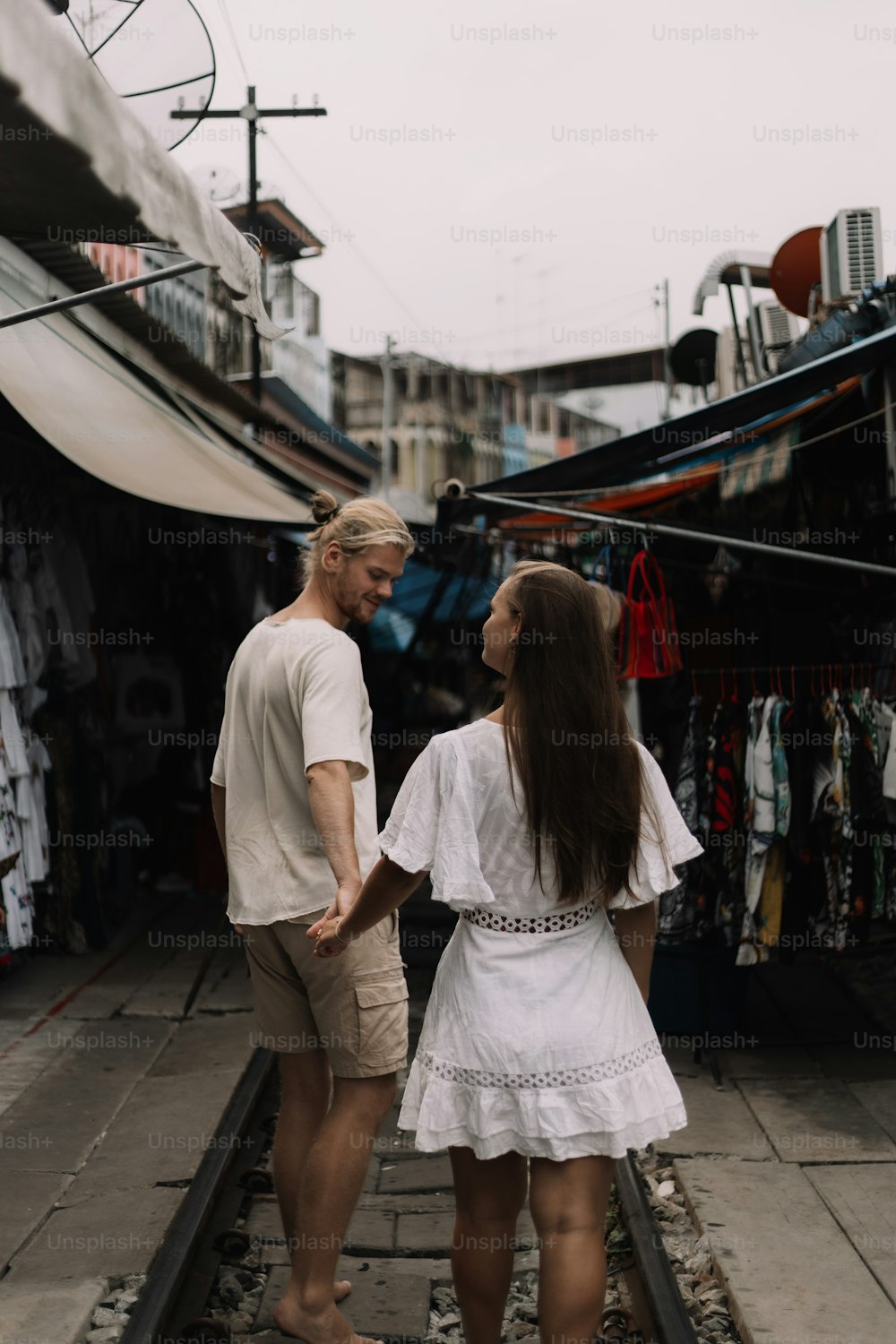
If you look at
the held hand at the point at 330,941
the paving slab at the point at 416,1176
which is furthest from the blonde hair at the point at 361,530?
the paving slab at the point at 416,1176

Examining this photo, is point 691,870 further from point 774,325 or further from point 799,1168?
point 774,325

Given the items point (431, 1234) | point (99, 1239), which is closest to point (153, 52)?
point (99, 1239)

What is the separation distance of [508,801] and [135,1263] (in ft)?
6.97

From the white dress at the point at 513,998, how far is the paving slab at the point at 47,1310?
4.38 ft

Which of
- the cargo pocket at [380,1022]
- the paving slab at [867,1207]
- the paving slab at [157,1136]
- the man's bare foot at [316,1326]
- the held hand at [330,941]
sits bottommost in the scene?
the paving slab at [867,1207]

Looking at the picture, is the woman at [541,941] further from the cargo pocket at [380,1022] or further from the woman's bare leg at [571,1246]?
the cargo pocket at [380,1022]

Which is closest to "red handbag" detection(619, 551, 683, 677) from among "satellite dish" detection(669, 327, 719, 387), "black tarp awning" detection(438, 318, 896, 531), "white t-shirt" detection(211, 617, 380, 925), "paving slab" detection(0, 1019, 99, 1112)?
"black tarp awning" detection(438, 318, 896, 531)

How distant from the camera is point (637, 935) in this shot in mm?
2756

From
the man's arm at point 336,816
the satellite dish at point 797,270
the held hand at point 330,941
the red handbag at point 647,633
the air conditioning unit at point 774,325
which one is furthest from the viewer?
the air conditioning unit at point 774,325

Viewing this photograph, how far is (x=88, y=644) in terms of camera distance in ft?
25.7

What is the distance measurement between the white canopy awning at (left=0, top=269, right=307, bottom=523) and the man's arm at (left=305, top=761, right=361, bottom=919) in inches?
117

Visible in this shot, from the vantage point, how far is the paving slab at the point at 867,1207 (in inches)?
148

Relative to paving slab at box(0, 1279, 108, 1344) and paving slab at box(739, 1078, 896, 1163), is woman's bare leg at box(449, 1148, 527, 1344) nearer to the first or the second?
paving slab at box(0, 1279, 108, 1344)

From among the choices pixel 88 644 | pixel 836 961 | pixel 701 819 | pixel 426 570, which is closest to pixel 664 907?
pixel 701 819
